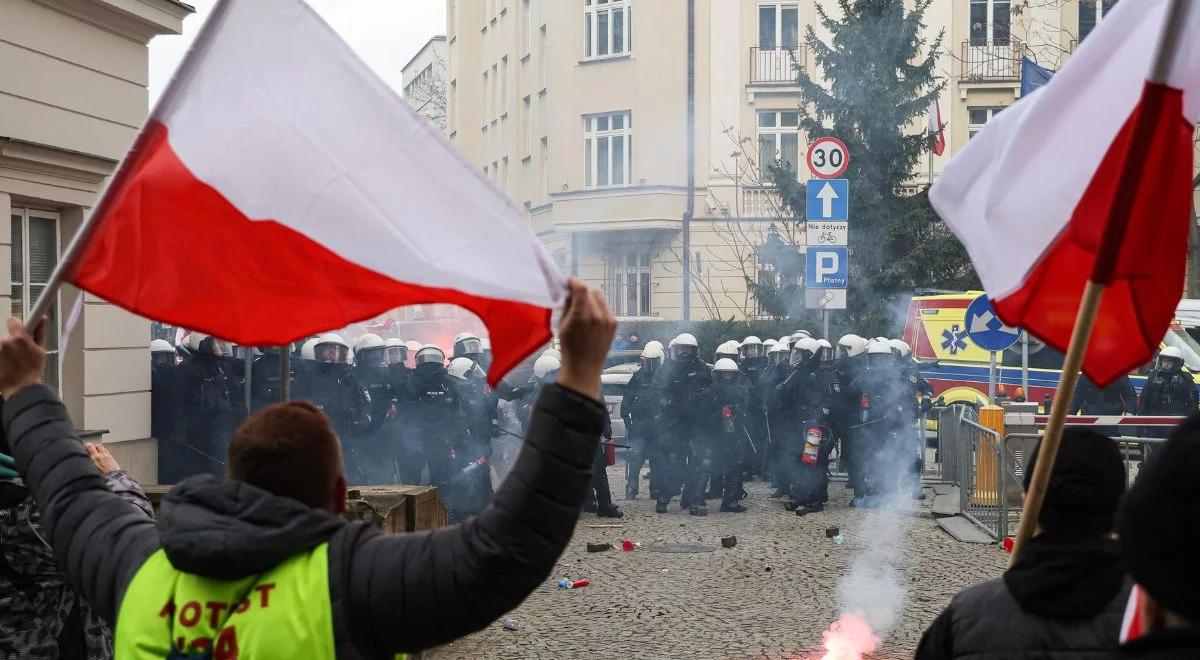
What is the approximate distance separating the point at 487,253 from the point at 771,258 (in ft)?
93.4

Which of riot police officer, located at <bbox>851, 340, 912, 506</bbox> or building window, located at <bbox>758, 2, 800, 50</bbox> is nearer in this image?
riot police officer, located at <bbox>851, 340, 912, 506</bbox>

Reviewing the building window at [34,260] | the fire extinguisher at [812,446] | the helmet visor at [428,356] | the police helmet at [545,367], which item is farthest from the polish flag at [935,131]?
the building window at [34,260]

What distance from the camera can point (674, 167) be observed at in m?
37.3

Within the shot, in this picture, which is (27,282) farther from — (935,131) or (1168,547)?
(935,131)

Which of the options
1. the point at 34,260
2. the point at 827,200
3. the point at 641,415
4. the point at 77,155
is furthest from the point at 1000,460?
the point at 34,260

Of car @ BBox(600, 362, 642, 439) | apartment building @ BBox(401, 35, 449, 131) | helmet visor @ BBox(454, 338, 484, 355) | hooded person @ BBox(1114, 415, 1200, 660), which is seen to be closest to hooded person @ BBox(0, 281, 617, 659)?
hooded person @ BBox(1114, 415, 1200, 660)

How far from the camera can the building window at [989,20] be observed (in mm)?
36594

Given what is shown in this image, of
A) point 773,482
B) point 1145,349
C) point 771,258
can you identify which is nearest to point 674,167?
point 771,258

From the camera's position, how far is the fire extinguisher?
15664 mm

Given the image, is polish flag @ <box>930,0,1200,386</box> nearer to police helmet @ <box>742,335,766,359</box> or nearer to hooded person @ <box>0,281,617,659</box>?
hooded person @ <box>0,281,617,659</box>

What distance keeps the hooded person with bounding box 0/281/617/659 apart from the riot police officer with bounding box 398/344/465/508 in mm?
11454

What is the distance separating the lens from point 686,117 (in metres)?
37.1

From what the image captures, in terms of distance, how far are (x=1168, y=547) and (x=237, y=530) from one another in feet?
5.03

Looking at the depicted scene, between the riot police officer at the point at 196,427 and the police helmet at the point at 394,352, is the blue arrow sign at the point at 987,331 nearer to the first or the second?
the police helmet at the point at 394,352
